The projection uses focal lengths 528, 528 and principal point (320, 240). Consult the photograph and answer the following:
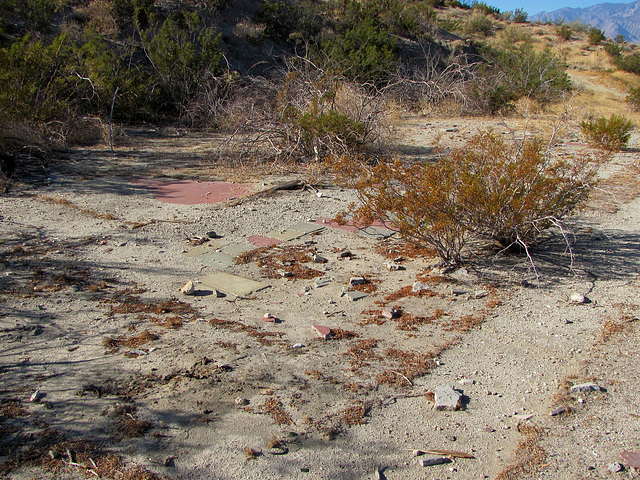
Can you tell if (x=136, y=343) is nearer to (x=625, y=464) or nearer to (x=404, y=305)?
(x=404, y=305)

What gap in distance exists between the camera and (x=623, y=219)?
6801mm

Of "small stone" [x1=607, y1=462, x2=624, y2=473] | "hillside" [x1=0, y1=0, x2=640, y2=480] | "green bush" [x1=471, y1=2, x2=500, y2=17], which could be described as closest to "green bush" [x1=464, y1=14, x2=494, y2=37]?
"green bush" [x1=471, y1=2, x2=500, y2=17]

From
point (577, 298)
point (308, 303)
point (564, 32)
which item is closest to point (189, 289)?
point (308, 303)

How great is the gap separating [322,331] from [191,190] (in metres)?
4.71

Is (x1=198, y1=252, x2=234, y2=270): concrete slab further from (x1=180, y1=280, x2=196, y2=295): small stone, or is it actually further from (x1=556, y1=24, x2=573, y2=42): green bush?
(x1=556, y1=24, x2=573, y2=42): green bush

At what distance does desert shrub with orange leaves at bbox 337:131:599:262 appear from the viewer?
15.5 ft

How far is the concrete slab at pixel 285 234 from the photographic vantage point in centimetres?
607

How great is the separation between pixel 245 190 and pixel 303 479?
5.91 m

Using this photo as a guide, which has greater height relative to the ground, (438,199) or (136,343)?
(438,199)

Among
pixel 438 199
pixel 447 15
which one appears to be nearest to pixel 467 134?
pixel 438 199

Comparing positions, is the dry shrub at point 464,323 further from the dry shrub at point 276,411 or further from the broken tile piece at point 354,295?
the dry shrub at point 276,411

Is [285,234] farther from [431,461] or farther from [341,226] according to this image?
[431,461]

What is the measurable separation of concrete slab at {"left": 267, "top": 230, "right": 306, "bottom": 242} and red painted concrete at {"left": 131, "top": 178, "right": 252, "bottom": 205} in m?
1.54

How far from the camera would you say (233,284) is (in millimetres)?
4812
